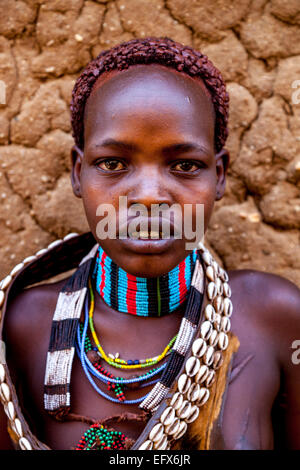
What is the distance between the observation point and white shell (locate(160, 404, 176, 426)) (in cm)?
121

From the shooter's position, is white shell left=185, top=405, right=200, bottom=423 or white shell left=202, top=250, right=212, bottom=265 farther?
white shell left=202, top=250, right=212, bottom=265

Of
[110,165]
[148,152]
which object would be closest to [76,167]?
[110,165]

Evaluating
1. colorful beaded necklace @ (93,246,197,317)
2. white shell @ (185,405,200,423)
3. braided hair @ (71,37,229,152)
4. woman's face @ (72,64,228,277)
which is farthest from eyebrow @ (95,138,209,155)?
white shell @ (185,405,200,423)

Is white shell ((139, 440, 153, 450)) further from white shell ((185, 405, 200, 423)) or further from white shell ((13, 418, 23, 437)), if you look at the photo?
white shell ((13, 418, 23, 437))

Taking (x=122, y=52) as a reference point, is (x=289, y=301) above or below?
below

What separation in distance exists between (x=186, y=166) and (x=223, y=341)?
466mm

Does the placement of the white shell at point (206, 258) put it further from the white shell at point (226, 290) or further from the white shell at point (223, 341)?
the white shell at point (223, 341)

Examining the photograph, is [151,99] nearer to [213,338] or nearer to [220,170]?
[220,170]

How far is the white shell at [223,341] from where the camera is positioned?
130 centimetres

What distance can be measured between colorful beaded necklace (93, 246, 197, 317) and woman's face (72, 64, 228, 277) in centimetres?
11

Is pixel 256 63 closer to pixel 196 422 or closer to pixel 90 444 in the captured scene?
pixel 196 422
